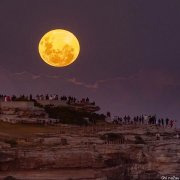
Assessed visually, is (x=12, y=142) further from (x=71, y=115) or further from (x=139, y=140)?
(x=71, y=115)

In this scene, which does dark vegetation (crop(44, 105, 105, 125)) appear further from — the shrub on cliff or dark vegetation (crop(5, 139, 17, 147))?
dark vegetation (crop(5, 139, 17, 147))

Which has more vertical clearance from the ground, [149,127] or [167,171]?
[149,127]

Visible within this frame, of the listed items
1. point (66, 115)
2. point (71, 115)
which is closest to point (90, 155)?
point (66, 115)

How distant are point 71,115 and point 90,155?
672 inches

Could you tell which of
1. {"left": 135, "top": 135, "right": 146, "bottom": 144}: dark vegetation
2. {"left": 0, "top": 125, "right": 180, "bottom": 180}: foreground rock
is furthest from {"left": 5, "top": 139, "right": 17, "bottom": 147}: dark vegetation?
{"left": 135, "top": 135, "right": 146, "bottom": 144}: dark vegetation

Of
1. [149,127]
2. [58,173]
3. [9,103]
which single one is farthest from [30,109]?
[58,173]

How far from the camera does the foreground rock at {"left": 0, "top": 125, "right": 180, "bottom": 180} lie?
42.0 metres

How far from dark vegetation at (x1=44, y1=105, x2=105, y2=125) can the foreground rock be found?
4.63 metres

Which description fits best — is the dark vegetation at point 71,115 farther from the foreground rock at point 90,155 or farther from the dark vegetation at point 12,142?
the dark vegetation at point 12,142

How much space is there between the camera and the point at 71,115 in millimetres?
61250

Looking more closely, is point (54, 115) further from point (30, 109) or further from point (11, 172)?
point (11, 172)

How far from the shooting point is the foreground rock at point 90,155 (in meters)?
42.0

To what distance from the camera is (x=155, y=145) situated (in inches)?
1987

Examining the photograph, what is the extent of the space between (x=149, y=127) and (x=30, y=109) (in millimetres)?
10811
